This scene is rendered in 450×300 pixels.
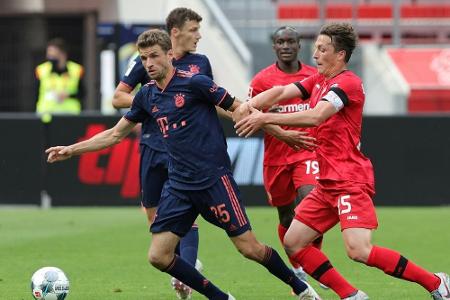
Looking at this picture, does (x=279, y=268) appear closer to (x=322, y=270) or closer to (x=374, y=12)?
(x=322, y=270)

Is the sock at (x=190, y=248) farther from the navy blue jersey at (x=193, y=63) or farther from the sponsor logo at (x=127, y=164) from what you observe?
the sponsor logo at (x=127, y=164)

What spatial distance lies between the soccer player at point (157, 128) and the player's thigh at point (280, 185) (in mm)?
1082

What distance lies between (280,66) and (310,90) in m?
1.97

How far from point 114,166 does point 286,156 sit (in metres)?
8.92

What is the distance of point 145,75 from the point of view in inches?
439

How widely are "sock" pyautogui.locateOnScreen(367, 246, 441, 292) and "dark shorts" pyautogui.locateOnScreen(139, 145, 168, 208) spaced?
2.30 metres

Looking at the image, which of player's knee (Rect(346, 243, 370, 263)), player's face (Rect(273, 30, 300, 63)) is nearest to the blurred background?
player's face (Rect(273, 30, 300, 63))

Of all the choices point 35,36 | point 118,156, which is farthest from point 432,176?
point 35,36

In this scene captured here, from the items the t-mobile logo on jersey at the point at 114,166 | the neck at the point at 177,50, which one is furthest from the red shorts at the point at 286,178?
the t-mobile logo on jersey at the point at 114,166

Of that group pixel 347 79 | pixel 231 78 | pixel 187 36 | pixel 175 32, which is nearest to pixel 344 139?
pixel 347 79

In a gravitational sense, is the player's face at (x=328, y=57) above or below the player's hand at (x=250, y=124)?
above

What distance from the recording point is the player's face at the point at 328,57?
375 inches

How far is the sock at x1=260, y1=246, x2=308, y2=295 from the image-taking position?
376 inches

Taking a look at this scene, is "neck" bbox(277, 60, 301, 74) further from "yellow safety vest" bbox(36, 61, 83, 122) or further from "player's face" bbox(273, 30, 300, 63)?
"yellow safety vest" bbox(36, 61, 83, 122)
